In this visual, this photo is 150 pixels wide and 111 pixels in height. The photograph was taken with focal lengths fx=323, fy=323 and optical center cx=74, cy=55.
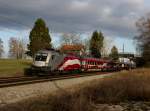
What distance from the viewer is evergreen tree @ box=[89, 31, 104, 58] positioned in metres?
117

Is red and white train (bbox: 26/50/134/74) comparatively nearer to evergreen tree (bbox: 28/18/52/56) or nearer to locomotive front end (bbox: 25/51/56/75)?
locomotive front end (bbox: 25/51/56/75)

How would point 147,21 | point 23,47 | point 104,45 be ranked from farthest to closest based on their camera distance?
1. point 23,47
2. point 104,45
3. point 147,21

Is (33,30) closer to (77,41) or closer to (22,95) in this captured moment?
(77,41)

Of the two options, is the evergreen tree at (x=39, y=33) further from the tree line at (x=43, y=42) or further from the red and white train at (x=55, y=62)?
the red and white train at (x=55, y=62)

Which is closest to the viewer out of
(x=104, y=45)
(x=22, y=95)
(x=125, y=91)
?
(x=22, y=95)

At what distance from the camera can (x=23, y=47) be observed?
146 metres

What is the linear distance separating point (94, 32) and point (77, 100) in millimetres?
112442

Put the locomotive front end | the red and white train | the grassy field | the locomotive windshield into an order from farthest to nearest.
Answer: the grassy field < the locomotive windshield < the red and white train < the locomotive front end

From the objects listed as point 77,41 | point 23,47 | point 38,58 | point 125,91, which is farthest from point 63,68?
point 23,47

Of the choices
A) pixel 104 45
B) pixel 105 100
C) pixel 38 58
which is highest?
pixel 104 45

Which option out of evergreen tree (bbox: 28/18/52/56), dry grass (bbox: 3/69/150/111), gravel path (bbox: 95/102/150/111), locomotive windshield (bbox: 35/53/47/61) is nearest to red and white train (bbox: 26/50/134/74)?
locomotive windshield (bbox: 35/53/47/61)

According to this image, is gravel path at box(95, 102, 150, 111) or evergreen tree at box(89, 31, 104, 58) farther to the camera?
evergreen tree at box(89, 31, 104, 58)

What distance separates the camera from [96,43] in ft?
389

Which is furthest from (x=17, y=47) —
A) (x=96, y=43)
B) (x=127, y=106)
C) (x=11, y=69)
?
(x=127, y=106)
